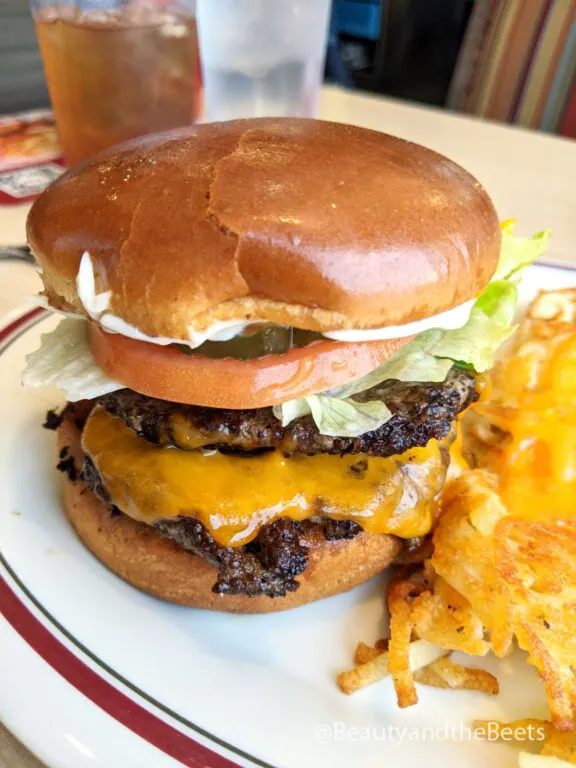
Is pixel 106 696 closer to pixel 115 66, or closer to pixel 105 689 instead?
pixel 105 689

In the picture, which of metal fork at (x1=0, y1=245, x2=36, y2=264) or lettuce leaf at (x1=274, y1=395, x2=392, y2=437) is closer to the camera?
lettuce leaf at (x1=274, y1=395, x2=392, y2=437)

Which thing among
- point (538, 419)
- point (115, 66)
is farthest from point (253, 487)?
point (115, 66)

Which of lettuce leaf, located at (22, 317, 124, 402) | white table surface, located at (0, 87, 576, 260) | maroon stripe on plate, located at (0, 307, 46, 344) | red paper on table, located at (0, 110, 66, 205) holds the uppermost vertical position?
lettuce leaf, located at (22, 317, 124, 402)

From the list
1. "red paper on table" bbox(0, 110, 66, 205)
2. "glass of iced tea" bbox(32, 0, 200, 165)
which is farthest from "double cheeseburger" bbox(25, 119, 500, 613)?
"red paper on table" bbox(0, 110, 66, 205)

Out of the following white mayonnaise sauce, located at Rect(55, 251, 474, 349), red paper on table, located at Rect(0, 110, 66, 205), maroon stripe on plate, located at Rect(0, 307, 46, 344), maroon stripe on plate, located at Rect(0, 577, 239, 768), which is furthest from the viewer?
red paper on table, located at Rect(0, 110, 66, 205)

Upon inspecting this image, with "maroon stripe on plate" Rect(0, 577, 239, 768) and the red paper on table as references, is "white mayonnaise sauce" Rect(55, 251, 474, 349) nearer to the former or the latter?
"maroon stripe on plate" Rect(0, 577, 239, 768)

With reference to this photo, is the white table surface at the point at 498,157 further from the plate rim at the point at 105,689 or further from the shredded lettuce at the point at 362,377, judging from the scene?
the plate rim at the point at 105,689

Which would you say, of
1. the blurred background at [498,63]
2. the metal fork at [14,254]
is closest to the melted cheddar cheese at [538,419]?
the metal fork at [14,254]

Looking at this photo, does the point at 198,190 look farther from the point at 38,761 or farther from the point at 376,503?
the point at 38,761
